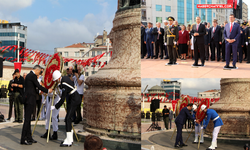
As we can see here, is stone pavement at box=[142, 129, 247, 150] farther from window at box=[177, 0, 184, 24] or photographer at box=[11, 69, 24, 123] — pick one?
photographer at box=[11, 69, 24, 123]

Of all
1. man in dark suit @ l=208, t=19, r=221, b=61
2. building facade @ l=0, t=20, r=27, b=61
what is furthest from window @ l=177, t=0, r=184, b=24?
building facade @ l=0, t=20, r=27, b=61

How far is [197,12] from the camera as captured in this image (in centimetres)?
262

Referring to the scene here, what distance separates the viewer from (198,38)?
301 cm

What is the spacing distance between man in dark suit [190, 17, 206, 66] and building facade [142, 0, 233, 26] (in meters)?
0.08

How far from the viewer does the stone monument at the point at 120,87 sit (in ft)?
19.4

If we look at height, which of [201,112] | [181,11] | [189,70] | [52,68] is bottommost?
[201,112]

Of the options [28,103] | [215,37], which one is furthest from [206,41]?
[28,103]

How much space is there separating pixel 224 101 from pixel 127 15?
175 inches

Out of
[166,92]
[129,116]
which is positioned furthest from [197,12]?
[129,116]

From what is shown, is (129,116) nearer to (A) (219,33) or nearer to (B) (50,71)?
(B) (50,71)

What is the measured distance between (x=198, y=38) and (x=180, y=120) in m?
0.92

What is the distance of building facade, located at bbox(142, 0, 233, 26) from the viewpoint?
2.59 m

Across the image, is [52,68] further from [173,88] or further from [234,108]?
[234,108]

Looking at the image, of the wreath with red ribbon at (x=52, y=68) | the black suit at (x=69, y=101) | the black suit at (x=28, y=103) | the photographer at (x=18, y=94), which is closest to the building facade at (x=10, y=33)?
the photographer at (x=18, y=94)
